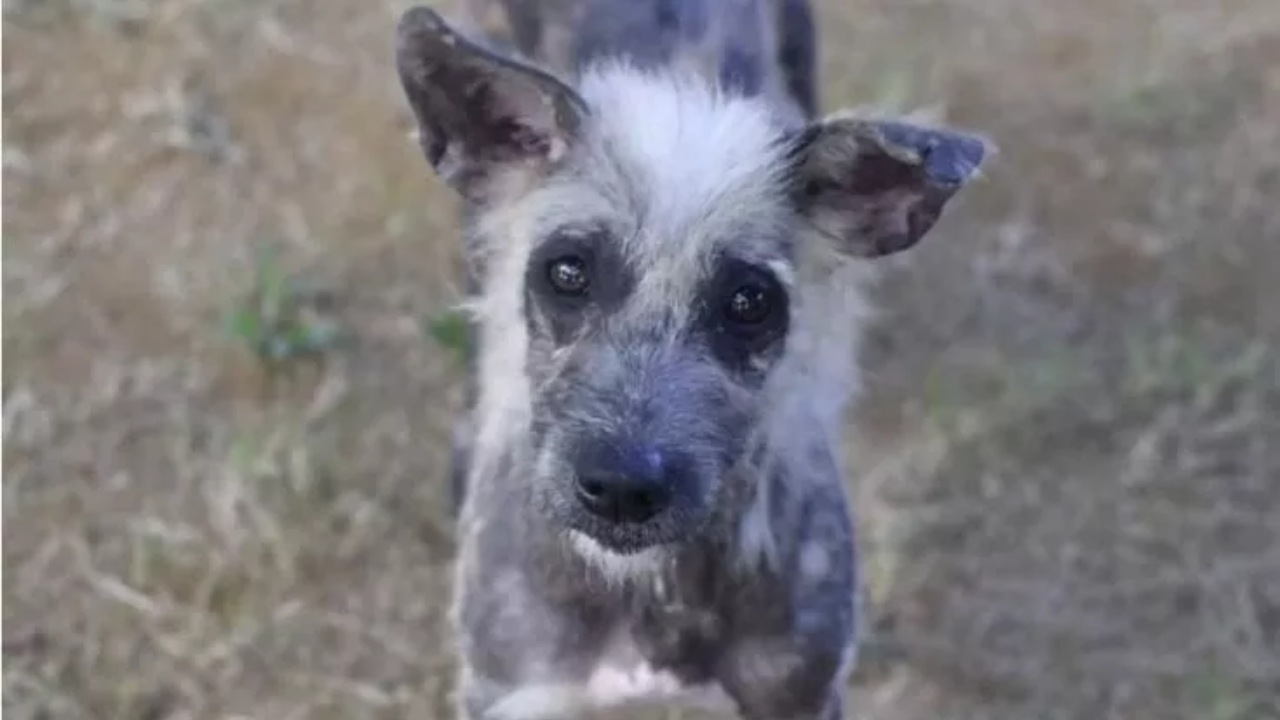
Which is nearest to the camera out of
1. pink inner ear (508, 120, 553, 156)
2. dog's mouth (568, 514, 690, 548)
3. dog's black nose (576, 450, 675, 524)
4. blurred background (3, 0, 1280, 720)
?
dog's black nose (576, 450, 675, 524)

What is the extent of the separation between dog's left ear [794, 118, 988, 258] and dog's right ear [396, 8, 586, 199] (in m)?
0.38

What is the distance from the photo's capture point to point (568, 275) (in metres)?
3.06

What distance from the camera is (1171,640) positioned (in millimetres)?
4461

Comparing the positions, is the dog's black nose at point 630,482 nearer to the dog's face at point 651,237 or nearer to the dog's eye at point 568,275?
the dog's face at point 651,237

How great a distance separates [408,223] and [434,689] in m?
1.40

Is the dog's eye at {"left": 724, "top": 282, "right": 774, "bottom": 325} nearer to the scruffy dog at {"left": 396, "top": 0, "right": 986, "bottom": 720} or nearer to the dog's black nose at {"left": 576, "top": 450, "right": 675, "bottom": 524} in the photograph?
the scruffy dog at {"left": 396, "top": 0, "right": 986, "bottom": 720}

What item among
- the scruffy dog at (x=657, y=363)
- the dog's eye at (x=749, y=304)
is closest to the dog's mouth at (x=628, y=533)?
the scruffy dog at (x=657, y=363)

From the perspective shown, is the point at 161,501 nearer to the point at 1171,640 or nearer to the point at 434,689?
the point at 434,689

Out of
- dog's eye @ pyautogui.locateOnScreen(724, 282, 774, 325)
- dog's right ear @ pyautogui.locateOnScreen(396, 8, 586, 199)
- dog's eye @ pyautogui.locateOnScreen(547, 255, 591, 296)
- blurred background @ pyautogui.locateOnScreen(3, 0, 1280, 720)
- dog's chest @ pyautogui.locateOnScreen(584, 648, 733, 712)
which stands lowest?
dog's chest @ pyautogui.locateOnScreen(584, 648, 733, 712)

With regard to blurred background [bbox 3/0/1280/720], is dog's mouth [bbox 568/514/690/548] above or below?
below

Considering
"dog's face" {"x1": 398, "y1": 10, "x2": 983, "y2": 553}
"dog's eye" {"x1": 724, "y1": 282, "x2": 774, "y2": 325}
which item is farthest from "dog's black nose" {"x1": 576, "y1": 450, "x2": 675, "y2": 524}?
"dog's eye" {"x1": 724, "y1": 282, "x2": 774, "y2": 325}

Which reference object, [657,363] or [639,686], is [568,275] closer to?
[657,363]

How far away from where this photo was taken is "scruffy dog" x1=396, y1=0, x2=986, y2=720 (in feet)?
9.70

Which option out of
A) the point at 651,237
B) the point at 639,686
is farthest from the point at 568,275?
the point at 639,686
